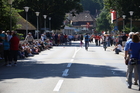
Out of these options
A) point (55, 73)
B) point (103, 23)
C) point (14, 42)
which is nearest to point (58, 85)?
point (55, 73)

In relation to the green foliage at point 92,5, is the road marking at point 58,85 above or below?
below

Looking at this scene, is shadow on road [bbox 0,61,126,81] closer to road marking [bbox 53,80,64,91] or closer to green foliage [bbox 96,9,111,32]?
road marking [bbox 53,80,64,91]

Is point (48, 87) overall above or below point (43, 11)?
below

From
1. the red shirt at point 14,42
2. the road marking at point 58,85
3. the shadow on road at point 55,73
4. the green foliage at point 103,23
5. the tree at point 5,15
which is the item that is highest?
the green foliage at point 103,23

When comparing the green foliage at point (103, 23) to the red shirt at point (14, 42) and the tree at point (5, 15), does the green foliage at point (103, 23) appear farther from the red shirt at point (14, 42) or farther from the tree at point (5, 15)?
the red shirt at point (14, 42)

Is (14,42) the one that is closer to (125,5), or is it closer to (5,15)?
(5,15)

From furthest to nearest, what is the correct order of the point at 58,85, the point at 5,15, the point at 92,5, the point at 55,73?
the point at 92,5 → the point at 5,15 → the point at 55,73 → the point at 58,85

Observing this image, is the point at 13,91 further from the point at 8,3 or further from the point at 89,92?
the point at 8,3

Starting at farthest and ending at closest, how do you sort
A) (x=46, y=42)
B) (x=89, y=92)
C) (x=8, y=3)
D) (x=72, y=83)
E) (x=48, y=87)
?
(x=46, y=42), (x=8, y=3), (x=72, y=83), (x=48, y=87), (x=89, y=92)

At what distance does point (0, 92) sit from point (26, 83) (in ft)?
6.17

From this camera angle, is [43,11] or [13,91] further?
[43,11]

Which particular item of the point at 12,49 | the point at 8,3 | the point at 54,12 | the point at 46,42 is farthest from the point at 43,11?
the point at 12,49

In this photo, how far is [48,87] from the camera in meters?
10.4

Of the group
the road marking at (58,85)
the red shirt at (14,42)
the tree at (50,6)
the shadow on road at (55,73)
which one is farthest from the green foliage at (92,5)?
the road marking at (58,85)
